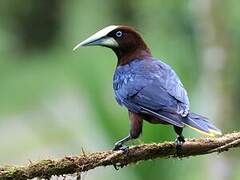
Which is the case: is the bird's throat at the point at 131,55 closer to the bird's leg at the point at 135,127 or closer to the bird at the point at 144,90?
the bird at the point at 144,90

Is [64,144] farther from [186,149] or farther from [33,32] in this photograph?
[186,149]

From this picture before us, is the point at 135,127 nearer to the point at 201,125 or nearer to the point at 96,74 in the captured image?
the point at 201,125

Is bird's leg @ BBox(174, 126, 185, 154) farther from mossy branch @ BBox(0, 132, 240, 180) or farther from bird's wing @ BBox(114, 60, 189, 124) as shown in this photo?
bird's wing @ BBox(114, 60, 189, 124)

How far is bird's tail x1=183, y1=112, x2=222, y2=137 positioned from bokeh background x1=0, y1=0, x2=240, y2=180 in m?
1.74

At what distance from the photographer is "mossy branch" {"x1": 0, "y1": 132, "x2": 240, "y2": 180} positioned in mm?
4156

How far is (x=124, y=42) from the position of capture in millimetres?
5426

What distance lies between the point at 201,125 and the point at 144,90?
1.68 feet

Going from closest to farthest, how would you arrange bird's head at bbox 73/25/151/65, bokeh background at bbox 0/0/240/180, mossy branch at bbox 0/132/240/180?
mossy branch at bbox 0/132/240/180 → bird's head at bbox 73/25/151/65 → bokeh background at bbox 0/0/240/180

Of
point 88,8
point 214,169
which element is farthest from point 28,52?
point 214,169

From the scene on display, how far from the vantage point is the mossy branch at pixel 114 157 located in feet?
13.6

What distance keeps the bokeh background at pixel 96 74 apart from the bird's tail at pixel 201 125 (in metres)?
1.74

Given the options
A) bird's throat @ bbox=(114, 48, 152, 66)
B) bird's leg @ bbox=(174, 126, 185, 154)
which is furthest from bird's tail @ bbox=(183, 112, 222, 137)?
bird's throat @ bbox=(114, 48, 152, 66)

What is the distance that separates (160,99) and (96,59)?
7204mm

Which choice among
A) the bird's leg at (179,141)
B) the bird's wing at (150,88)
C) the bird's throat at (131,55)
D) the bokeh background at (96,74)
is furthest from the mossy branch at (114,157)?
the bokeh background at (96,74)
